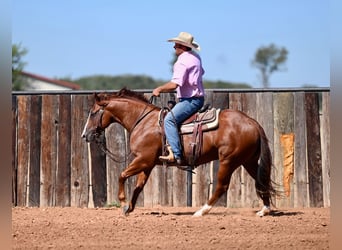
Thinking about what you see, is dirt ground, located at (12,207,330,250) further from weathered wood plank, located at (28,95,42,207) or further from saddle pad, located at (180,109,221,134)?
weathered wood plank, located at (28,95,42,207)

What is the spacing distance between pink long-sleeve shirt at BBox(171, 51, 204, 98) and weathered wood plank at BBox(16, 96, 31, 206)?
3553 millimetres

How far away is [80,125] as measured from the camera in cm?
1216

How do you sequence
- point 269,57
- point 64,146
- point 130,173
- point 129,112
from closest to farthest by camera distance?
point 130,173 → point 129,112 → point 64,146 → point 269,57

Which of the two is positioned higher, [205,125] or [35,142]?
[205,125]

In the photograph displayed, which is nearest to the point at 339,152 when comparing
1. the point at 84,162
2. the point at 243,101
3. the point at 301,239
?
the point at 301,239

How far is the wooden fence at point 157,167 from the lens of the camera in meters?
11.9

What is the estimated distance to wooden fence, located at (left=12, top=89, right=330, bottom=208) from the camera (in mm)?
11867

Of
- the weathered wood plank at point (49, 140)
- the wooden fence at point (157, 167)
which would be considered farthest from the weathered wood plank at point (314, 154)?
the weathered wood plank at point (49, 140)

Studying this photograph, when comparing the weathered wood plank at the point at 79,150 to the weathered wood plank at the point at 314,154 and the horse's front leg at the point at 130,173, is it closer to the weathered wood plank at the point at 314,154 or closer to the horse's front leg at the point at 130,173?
the horse's front leg at the point at 130,173

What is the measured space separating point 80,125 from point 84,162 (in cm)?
69

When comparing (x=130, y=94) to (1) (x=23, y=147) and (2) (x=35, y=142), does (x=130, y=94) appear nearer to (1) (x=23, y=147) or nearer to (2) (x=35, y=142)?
Result: (2) (x=35, y=142)

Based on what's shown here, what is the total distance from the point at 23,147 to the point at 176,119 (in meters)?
3.60

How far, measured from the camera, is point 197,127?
400 inches

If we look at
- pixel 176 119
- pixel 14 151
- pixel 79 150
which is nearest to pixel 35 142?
pixel 14 151
